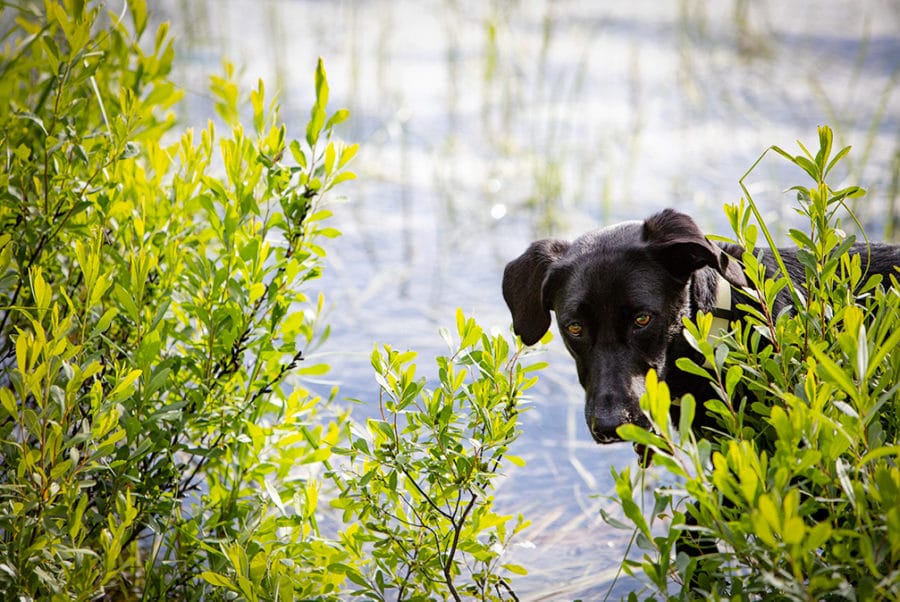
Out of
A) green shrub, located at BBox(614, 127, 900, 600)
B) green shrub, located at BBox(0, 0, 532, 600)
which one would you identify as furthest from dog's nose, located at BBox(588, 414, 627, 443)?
green shrub, located at BBox(614, 127, 900, 600)

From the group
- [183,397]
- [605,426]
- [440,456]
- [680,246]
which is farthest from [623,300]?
[183,397]

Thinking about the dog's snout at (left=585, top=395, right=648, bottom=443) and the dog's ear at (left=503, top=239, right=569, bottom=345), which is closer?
the dog's snout at (left=585, top=395, right=648, bottom=443)

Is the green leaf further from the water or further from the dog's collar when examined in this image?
the dog's collar

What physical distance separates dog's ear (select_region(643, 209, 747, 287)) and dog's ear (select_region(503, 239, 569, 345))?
12.7 inches

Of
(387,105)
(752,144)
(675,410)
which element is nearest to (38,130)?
(675,410)

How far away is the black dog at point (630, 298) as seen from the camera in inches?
112

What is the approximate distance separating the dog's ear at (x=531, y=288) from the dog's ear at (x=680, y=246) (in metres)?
0.32

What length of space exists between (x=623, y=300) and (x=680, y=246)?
232 mm

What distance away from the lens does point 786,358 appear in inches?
74.0

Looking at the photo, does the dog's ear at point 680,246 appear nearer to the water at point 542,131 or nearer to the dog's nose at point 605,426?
the dog's nose at point 605,426

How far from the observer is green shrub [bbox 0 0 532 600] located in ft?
6.29

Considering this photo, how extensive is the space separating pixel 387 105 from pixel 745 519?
248 inches

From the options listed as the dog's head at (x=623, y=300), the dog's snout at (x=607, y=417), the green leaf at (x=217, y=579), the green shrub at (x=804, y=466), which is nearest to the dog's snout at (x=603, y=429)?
the dog's snout at (x=607, y=417)

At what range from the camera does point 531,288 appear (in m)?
3.13
